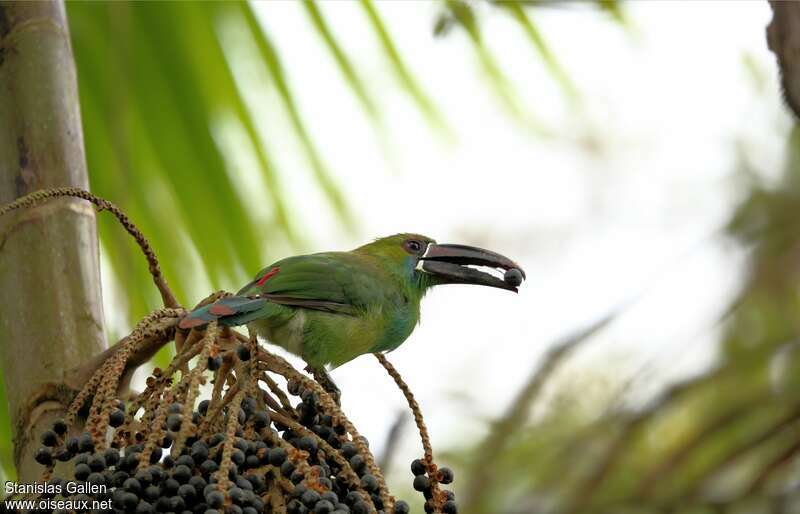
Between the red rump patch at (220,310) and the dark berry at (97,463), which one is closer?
the dark berry at (97,463)

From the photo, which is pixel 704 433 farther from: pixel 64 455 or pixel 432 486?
pixel 64 455

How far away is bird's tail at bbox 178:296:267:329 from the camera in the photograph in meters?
2.02

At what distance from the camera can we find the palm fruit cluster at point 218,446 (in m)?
1.66

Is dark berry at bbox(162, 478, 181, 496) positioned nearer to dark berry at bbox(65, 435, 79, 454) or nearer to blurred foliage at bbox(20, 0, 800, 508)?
dark berry at bbox(65, 435, 79, 454)

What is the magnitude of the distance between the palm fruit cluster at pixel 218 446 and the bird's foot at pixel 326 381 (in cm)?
89

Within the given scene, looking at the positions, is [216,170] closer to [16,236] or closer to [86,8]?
[86,8]

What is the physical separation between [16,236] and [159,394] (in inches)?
22.3

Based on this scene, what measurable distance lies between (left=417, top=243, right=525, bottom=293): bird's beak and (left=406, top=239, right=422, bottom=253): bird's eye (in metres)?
0.06

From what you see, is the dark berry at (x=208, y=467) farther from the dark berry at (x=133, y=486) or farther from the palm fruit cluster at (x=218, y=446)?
the dark berry at (x=133, y=486)

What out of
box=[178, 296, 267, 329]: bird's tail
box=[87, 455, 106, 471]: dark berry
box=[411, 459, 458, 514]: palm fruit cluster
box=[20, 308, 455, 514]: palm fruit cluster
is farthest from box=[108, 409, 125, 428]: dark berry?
box=[411, 459, 458, 514]: palm fruit cluster

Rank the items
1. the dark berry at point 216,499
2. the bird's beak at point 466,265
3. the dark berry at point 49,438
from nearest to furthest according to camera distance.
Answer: the dark berry at point 216,499
the dark berry at point 49,438
the bird's beak at point 466,265

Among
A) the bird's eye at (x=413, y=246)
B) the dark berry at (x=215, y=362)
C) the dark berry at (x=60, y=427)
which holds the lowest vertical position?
the dark berry at (x=60, y=427)

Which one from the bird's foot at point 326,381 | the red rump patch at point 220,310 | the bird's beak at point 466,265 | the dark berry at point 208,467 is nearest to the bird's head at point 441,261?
the bird's beak at point 466,265

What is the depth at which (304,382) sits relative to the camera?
1847 mm
